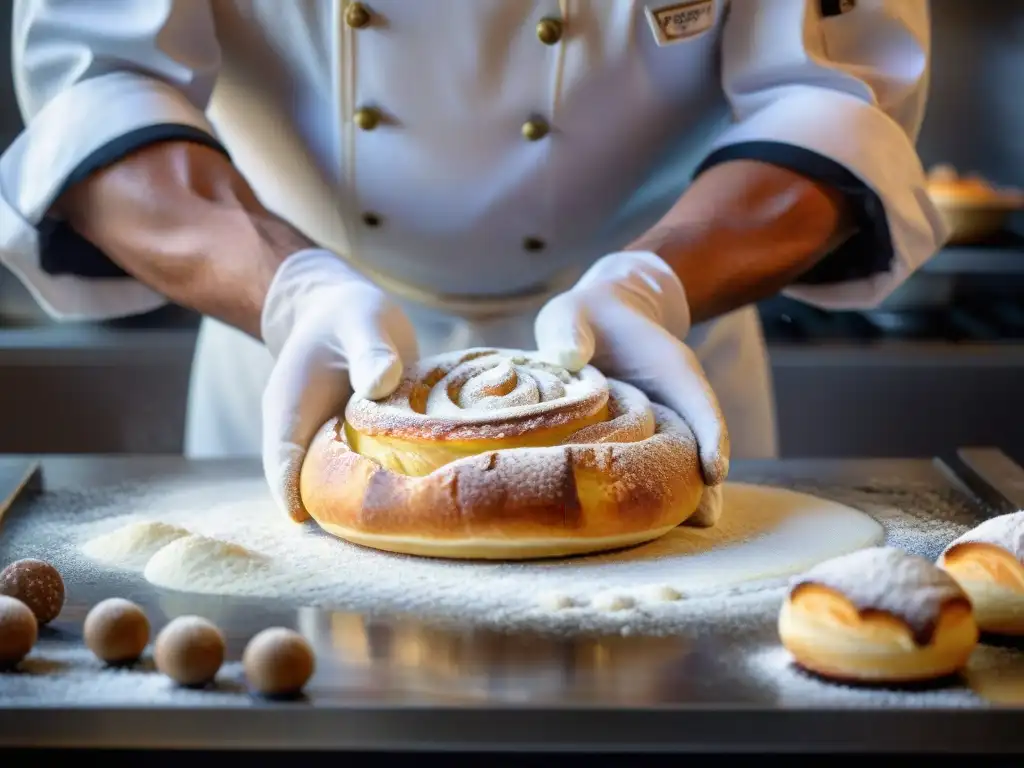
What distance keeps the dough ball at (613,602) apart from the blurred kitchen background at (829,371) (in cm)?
181

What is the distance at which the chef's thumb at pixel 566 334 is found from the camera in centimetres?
141

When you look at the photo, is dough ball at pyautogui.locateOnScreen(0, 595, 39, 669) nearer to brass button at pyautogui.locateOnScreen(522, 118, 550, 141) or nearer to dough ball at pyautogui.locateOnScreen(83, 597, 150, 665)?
dough ball at pyautogui.locateOnScreen(83, 597, 150, 665)

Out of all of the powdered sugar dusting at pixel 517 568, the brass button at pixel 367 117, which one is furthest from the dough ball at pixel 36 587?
the brass button at pixel 367 117

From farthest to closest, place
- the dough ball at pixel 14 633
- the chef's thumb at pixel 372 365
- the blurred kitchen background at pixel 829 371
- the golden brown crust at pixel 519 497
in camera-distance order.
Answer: the blurred kitchen background at pixel 829 371, the chef's thumb at pixel 372 365, the golden brown crust at pixel 519 497, the dough ball at pixel 14 633

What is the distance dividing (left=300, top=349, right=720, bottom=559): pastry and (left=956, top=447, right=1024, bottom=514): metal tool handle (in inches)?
13.5

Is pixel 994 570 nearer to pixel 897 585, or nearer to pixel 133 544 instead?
pixel 897 585

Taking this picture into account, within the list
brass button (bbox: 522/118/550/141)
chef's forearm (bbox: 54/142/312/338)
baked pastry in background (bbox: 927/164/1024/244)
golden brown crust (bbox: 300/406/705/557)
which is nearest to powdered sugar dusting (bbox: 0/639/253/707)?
golden brown crust (bbox: 300/406/705/557)

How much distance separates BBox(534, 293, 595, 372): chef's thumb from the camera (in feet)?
4.64

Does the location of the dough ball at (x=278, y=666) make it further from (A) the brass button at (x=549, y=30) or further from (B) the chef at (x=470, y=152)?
(A) the brass button at (x=549, y=30)

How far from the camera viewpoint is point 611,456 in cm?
127

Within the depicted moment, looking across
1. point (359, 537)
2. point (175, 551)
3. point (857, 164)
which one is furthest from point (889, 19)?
point (175, 551)

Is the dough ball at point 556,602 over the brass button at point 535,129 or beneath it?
beneath

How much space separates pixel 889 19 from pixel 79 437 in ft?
6.52

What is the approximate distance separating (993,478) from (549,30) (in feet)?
2.48
